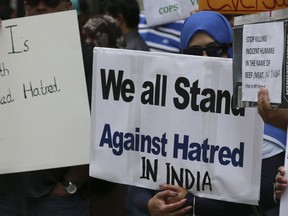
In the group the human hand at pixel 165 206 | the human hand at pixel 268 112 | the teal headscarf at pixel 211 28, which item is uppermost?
the teal headscarf at pixel 211 28

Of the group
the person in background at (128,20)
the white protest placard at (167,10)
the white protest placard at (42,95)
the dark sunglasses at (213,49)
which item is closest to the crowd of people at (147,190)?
the dark sunglasses at (213,49)

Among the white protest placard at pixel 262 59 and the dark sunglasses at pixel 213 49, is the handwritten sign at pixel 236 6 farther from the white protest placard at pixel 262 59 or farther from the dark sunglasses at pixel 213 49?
the white protest placard at pixel 262 59

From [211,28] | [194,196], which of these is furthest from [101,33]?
[194,196]

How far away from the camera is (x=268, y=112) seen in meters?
3.25

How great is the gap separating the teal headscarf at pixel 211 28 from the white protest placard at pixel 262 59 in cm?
44

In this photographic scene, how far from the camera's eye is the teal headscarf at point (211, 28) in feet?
12.5

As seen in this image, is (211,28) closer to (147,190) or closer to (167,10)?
(147,190)

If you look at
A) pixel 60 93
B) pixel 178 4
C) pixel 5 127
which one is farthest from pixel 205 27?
pixel 178 4

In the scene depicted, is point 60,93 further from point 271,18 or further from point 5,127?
point 271,18

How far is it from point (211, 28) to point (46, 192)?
1120 millimetres

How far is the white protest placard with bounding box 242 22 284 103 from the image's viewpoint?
325 centimetres

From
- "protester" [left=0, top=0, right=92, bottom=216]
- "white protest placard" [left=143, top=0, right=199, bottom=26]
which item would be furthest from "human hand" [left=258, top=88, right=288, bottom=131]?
"white protest placard" [left=143, top=0, right=199, bottom=26]

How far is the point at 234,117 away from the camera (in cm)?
352

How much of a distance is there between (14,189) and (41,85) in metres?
0.53
